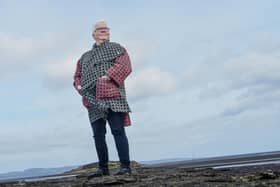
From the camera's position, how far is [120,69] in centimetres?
751

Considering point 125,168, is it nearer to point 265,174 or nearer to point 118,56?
point 118,56

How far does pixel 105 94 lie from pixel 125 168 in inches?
41.5

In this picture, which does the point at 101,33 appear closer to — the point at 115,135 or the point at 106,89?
the point at 106,89

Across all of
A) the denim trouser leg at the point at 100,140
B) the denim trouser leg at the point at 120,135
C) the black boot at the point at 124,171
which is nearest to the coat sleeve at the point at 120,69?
the denim trouser leg at the point at 120,135

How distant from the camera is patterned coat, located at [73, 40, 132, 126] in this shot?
293 inches

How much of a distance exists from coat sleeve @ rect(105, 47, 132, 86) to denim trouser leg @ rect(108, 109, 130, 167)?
0.46 m

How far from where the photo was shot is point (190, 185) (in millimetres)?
5391

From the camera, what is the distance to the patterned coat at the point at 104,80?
744 cm

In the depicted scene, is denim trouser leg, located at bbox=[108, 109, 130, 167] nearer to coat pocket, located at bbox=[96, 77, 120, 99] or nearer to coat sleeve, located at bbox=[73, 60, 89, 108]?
coat pocket, located at bbox=[96, 77, 120, 99]

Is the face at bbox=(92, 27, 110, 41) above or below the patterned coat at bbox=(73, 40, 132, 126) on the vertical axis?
above

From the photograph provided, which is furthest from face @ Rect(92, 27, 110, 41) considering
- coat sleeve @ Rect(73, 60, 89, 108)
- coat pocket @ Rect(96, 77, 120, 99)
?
coat pocket @ Rect(96, 77, 120, 99)

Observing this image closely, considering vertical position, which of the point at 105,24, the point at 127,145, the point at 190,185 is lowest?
the point at 190,185

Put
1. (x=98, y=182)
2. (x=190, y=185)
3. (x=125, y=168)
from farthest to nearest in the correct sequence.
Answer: (x=125, y=168) < (x=98, y=182) < (x=190, y=185)

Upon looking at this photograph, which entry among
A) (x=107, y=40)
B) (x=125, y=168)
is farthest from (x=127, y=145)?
(x=107, y=40)
